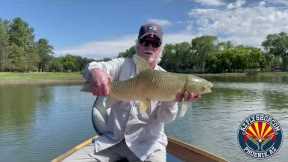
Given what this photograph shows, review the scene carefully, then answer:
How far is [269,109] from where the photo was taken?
24906 millimetres

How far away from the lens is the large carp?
13.6ft

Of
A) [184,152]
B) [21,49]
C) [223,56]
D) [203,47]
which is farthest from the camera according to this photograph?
[203,47]

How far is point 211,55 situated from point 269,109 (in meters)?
86.7

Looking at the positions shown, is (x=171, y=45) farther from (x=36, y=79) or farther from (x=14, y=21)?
(x=36, y=79)

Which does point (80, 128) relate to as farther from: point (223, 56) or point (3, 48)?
point (223, 56)

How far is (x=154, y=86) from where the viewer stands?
164 inches

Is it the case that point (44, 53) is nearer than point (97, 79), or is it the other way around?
point (97, 79)

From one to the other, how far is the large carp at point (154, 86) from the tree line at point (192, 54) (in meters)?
89.1

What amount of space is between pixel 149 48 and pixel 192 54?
4420 inches

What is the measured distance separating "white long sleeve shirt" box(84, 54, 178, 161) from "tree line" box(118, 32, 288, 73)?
94.1 m

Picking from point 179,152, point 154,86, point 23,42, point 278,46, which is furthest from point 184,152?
point 278,46

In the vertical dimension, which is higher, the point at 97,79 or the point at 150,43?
the point at 150,43

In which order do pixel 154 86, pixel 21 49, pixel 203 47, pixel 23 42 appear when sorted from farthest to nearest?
pixel 203 47 < pixel 23 42 < pixel 21 49 < pixel 154 86

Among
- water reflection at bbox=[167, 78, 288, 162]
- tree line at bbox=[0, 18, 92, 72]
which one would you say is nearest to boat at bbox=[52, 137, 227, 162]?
water reflection at bbox=[167, 78, 288, 162]
